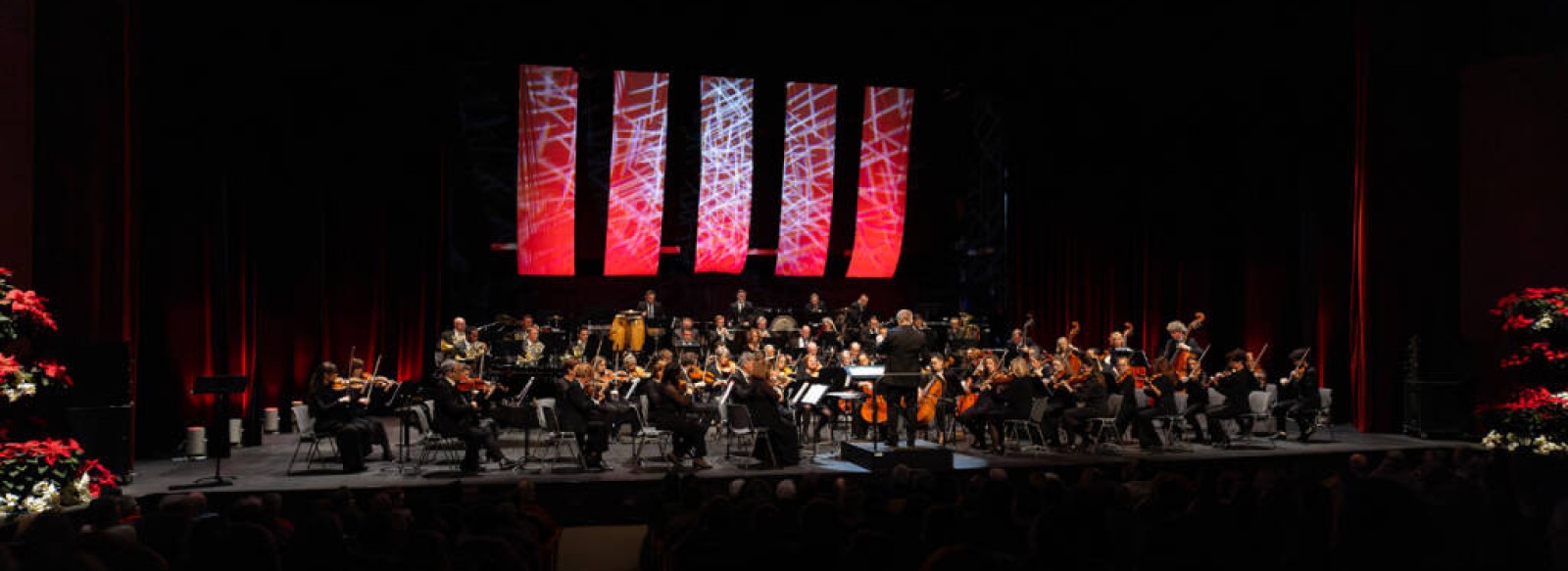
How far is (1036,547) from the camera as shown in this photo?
4496 mm

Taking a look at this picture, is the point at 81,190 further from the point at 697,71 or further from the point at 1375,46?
the point at 1375,46

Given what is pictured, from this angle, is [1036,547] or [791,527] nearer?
[1036,547]

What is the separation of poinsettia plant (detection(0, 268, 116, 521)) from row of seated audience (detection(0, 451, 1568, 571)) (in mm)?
2839

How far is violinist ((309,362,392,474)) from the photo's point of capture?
10.7m

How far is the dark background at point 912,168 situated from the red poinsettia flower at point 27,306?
52.4 inches

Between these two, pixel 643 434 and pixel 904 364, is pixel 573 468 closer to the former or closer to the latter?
pixel 643 434

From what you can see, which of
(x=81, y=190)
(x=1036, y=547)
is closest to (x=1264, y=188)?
(x=1036, y=547)

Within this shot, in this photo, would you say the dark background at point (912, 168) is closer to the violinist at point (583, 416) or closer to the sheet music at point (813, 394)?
the violinist at point (583, 416)

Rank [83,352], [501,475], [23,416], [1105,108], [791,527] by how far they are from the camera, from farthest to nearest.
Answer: [1105,108] < [501,475] < [83,352] < [23,416] < [791,527]

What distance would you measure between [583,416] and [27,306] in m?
4.80

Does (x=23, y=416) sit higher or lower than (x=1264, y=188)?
lower

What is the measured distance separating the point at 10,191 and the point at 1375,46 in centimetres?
1637

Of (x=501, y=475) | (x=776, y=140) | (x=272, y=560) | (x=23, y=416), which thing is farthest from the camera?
(x=776, y=140)

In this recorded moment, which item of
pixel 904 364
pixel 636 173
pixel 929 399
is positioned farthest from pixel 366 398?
pixel 636 173
